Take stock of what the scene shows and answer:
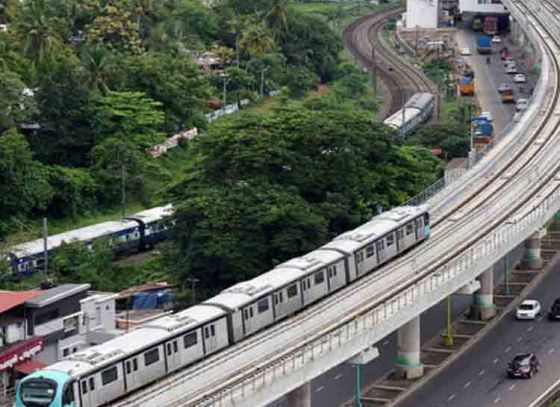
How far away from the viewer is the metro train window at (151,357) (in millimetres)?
49844

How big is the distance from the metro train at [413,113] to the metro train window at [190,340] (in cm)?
5562

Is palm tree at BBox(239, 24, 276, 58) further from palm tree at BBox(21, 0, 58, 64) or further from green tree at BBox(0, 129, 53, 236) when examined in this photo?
green tree at BBox(0, 129, 53, 236)

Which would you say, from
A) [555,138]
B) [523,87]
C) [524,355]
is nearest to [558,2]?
[523,87]

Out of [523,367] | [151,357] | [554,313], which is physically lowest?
[554,313]

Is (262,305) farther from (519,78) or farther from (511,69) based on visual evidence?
(511,69)

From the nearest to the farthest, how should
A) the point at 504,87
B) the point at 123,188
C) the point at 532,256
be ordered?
the point at 532,256 < the point at 123,188 < the point at 504,87

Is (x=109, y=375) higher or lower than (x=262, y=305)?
higher

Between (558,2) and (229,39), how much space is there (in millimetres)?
41021

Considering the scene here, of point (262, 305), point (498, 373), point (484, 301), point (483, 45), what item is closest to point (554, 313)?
point (484, 301)

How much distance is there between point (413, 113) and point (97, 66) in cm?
2735

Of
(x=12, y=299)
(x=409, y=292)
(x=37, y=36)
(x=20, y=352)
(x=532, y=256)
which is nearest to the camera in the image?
(x=20, y=352)

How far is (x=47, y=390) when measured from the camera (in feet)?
150

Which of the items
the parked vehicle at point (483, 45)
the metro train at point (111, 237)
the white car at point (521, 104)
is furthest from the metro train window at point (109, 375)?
the parked vehicle at point (483, 45)

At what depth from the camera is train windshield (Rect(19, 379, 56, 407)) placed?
4563 cm
